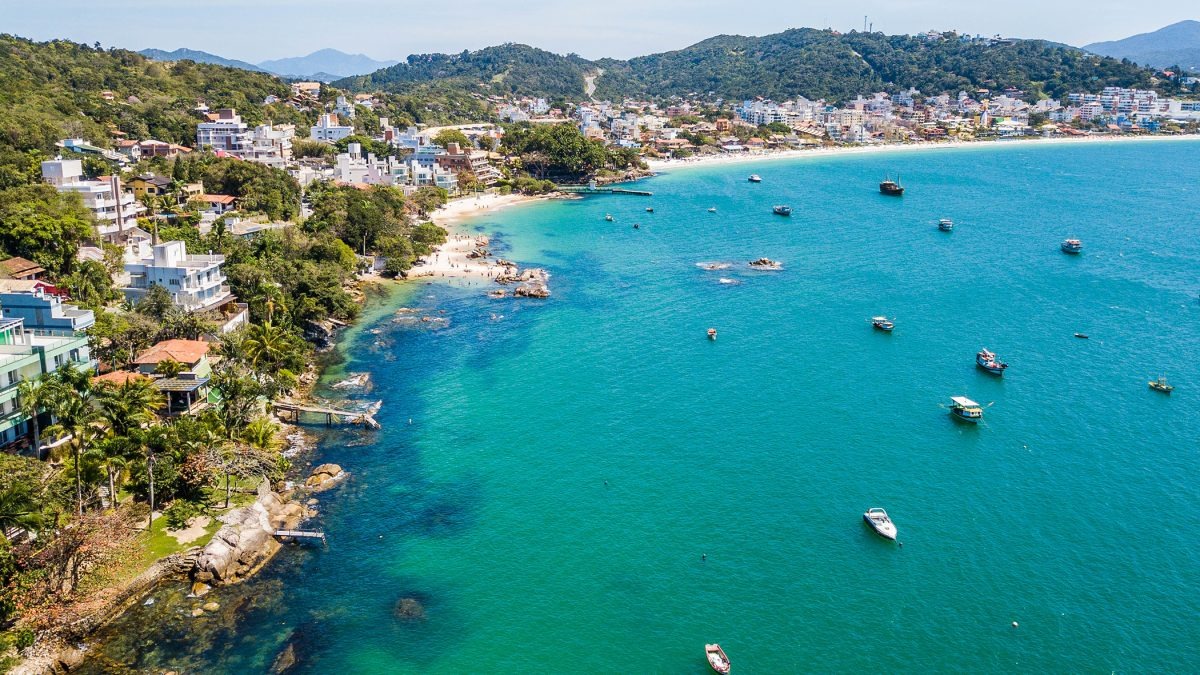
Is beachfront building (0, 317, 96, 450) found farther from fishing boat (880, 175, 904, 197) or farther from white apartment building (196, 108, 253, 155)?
fishing boat (880, 175, 904, 197)

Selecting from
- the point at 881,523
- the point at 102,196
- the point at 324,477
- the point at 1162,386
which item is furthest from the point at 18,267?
the point at 1162,386

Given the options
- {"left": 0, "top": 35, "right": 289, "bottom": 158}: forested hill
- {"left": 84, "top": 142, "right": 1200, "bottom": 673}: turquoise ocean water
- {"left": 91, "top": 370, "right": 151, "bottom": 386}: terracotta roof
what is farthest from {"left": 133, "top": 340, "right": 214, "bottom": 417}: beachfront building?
{"left": 0, "top": 35, "right": 289, "bottom": 158}: forested hill

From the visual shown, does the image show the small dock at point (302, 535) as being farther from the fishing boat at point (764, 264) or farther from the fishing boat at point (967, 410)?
the fishing boat at point (764, 264)

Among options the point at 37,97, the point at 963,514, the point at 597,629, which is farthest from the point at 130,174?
the point at 963,514

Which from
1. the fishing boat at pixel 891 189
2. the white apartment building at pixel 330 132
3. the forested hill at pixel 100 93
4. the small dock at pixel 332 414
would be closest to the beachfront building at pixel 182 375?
the small dock at pixel 332 414

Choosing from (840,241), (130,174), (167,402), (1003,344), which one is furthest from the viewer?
(840,241)

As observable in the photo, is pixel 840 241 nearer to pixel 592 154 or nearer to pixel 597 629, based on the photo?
pixel 592 154
